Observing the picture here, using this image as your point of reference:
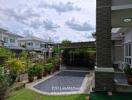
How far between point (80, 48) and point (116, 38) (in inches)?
389

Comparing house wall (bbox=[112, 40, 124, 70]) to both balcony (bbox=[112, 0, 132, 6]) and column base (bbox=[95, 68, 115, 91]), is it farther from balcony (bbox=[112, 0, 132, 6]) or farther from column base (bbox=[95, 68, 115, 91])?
balcony (bbox=[112, 0, 132, 6])

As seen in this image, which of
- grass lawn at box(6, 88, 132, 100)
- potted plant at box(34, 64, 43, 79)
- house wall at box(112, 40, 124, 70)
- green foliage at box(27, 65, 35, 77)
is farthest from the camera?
house wall at box(112, 40, 124, 70)

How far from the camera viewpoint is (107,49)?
12.1 meters

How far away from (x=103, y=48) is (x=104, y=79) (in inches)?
63.1

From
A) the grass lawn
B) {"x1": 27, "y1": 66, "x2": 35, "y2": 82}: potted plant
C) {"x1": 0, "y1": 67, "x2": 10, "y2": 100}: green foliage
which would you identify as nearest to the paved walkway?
{"x1": 27, "y1": 66, "x2": 35, "y2": 82}: potted plant

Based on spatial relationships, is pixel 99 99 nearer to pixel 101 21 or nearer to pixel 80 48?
pixel 101 21

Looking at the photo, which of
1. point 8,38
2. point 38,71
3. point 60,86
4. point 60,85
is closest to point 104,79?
point 60,86

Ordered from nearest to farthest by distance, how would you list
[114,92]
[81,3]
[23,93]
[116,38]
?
[114,92] → [23,93] → [81,3] → [116,38]

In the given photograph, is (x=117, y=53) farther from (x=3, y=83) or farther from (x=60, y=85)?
(x=3, y=83)

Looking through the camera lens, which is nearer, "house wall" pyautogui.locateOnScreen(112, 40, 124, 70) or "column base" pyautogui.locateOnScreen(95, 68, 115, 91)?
"column base" pyautogui.locateOnScreen(95, 68, 115, 91)

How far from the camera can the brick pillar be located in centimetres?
1205

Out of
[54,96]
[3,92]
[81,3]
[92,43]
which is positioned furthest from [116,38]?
[3,92]

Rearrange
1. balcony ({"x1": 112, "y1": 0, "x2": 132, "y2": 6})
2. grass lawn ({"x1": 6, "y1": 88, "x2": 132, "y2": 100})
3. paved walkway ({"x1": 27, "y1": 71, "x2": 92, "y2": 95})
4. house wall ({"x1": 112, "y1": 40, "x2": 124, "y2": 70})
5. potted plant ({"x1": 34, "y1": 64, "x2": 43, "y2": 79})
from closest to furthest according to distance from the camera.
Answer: grass lawn ({"x1": 6, "y1": 88, "x2": 132, "y2": 100})
balcony ({"x1": 112, "y1": 0, "x2": 132, "y2": 6})
paved walkway ({"x1": 27, "y1": 71, "x2": 92, "y2": 95})
potted plant ({"x1": 34, "y1": 64, "x2": 43, "y2": 79})
house wall ({"x1": 112, "y1": 40, "x2": 124, "y2": 70})

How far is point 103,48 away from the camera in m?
12.2
